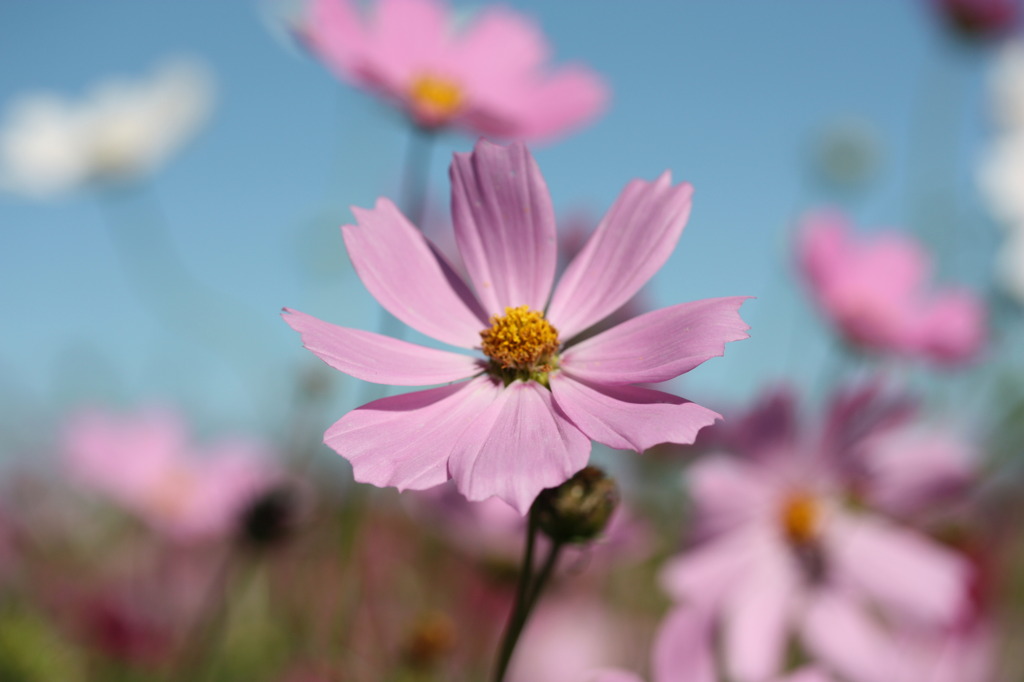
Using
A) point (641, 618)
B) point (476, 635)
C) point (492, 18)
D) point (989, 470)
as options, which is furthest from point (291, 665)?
point (989, 470)

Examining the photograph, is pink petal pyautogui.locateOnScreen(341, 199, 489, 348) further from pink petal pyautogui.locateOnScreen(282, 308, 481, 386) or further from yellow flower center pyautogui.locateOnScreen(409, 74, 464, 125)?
yellow flower center pyautogui.locateOnScreen(409, 74, 464, 125)

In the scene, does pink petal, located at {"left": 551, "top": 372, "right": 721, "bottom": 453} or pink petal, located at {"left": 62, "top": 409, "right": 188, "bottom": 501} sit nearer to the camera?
pink petal, located at {"left": 551, "top": 372, "right": 721, "bottom": 453}

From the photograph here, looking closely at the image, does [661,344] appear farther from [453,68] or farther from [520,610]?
[453,68]

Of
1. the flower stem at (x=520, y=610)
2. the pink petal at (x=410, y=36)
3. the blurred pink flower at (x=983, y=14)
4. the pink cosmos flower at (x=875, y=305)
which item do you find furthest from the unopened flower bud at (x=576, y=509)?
the blurred pink flower at (x=983, y=14)

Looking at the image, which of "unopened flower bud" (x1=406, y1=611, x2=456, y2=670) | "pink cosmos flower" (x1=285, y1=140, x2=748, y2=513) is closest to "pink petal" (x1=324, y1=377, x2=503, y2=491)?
"pink cosmos flower" (x1=285, y1=140, x2=748, y2=513)

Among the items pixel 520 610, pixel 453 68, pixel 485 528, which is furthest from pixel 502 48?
pixel 520 610

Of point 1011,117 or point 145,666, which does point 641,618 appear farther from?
point 1011,117

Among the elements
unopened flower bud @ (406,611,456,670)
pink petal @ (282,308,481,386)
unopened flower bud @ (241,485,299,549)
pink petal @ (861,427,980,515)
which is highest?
pink petal @ (861,427,980,515)
